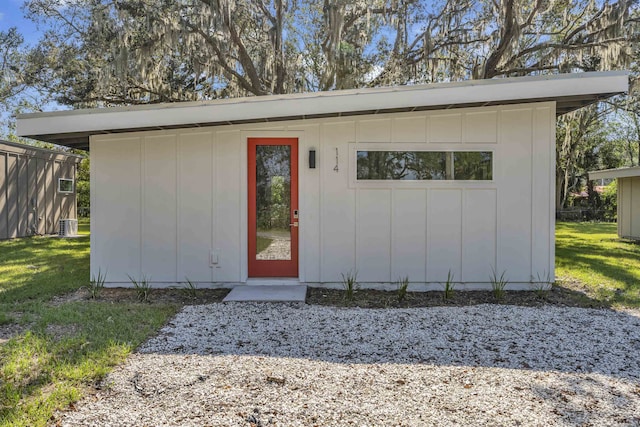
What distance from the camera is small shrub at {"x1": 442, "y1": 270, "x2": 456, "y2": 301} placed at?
18.5 feet

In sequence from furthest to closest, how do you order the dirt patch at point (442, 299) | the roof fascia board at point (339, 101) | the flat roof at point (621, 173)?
the flat roof at point (621, 173) < the dirt patch at point (442, 299) < the roof fascia board at point (339, 101)

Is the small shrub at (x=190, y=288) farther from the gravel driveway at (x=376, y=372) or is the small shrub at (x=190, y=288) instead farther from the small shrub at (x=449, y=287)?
the small shrub at (x=449, y=287)

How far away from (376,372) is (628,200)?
42.2ft

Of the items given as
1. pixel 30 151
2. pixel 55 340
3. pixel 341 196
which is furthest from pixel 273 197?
pixel 30 151

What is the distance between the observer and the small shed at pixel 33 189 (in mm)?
11820

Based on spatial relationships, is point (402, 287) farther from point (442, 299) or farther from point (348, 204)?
point (348, 204)

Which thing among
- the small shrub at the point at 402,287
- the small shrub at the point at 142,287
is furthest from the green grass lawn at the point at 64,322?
the small shrub at the point at 402,287

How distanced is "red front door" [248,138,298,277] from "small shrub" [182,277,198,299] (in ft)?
2.55

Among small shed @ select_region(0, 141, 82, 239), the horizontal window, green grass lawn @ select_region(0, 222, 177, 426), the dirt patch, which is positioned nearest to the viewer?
green grass lawn @ select_region(0, 222, 177, 426)

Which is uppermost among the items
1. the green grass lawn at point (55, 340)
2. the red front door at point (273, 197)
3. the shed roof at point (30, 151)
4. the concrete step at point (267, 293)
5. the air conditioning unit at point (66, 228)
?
the shed roof at point (30, 151)

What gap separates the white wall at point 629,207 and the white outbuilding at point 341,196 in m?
8.34

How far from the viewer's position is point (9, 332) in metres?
3.95

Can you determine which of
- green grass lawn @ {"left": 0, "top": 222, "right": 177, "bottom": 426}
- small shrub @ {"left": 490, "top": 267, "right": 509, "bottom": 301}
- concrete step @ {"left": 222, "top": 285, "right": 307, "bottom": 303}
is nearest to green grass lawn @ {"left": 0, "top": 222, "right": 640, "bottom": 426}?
green grass lawn @ {"left": 0, "top": 222, "right": 177, "bottom": 426}

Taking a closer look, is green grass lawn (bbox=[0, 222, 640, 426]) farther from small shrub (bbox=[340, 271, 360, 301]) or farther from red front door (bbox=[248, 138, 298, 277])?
small shrub (bbox=[340, 271, 360, 301])
